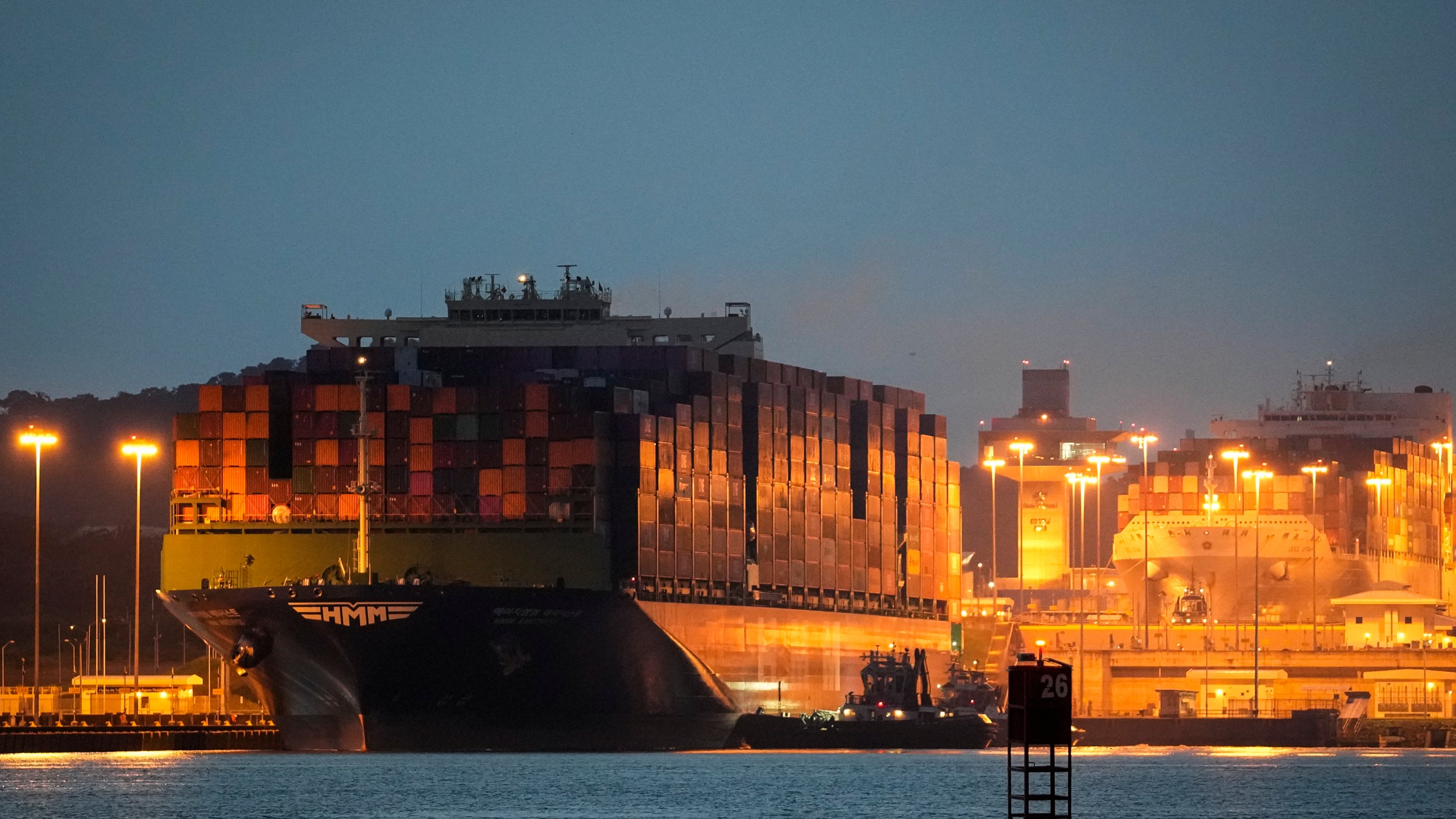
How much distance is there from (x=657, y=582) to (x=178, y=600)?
18.1m

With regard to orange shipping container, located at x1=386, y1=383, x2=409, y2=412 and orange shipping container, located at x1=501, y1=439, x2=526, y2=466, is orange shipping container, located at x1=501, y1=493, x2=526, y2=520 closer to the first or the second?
orange shipping container, located at x1=501, y1=439, x2=526, y2=466

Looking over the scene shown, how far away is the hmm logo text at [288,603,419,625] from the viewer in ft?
295

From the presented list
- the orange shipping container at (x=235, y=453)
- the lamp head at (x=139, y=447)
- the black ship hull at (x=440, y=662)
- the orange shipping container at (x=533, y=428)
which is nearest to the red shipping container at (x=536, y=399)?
the orange shipping container at (x=533, y=428)

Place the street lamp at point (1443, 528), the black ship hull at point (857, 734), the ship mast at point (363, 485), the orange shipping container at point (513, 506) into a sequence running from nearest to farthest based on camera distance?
1. the ship mast at point (363, 485)
2. the orange shipping container at point (513, 506)
3. the black ship hull at point (857, 734)
4. the street lamp at point (1443, 528)

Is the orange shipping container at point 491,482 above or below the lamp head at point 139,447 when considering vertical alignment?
below

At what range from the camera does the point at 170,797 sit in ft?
260

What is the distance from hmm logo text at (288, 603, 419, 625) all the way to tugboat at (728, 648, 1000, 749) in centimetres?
2252

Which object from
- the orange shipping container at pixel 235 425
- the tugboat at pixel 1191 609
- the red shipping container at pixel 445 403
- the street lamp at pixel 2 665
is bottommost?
the street lamp at pixel 2 665

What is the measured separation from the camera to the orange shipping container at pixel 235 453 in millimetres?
97125

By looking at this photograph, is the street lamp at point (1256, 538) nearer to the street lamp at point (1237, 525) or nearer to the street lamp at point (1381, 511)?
the street lamp at point (1237, 525)

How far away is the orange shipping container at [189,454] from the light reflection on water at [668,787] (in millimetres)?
11241

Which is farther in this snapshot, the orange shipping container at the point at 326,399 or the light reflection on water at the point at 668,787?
the orange shipping container at the point at 326,399

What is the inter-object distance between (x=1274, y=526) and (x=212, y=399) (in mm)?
83450

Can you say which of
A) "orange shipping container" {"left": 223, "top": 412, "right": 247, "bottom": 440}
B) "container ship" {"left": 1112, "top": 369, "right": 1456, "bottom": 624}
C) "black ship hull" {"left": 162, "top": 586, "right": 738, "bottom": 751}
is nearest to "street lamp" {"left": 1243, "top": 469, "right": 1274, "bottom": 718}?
"container ship" {"left": 1112, "top": 369, "right": 1456, "bottom": 624}
